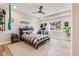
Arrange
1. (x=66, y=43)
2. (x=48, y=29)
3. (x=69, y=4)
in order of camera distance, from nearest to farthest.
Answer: (x=69, y=4), (x=66, y=43), (x=48, y=29)

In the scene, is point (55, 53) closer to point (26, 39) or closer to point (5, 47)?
point (26, 39)

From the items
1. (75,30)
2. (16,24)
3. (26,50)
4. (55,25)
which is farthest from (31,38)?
(75,30)

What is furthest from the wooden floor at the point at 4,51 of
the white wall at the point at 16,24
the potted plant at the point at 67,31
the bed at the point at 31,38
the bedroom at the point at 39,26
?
the potted plant at the point at 67,31

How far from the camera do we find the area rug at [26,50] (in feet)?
4.91

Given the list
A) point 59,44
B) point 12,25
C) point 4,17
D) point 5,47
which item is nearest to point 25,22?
point 12,25

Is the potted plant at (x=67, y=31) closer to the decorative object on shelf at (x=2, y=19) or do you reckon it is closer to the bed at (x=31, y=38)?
the bed at (x=31, y=38)

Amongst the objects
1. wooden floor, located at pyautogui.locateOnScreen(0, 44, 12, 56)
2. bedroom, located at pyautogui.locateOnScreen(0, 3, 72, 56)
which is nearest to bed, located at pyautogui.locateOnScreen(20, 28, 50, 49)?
bedroom, located at pyautogui.locateOnScreen(0, 3, 72, 56)

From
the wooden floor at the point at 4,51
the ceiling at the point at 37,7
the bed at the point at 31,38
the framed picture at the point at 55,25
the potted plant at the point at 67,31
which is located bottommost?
the wooden floor at the point at 4,51

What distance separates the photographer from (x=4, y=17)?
1544 mm

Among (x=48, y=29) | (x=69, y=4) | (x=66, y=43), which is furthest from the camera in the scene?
(x=48, y=29)

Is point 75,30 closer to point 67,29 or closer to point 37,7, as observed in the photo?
point 67,29

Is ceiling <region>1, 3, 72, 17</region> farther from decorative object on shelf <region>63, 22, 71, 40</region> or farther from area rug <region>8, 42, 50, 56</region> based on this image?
area rug <region>8, 42, 50, 56</region>

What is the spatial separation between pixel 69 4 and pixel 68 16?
22 cm

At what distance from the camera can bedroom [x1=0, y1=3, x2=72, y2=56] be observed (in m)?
1.51
